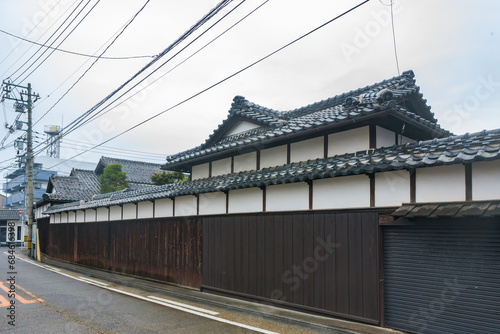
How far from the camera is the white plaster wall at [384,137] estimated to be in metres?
8.51

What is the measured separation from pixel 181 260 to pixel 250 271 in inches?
141

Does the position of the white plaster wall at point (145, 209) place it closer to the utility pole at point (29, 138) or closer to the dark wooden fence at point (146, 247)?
the dark wooden fence at point (146, 247)

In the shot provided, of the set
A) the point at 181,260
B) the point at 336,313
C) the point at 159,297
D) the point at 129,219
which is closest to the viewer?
the point at 336,313

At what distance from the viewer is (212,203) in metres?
11.5

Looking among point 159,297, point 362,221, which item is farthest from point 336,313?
point 159,297

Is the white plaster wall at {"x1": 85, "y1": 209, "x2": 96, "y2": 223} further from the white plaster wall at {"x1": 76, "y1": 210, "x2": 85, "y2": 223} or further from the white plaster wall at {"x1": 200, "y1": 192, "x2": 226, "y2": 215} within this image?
the white plaster wall at {"x1": 200, "y1": 192, "x2": 226, "y2": 215}

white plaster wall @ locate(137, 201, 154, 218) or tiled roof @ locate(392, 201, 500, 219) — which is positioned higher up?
tiled roof @ locate(392, 201, 500, 219)

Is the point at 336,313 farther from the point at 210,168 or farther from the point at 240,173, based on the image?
the point at 210,168

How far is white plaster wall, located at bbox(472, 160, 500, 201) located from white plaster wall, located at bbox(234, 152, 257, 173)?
622 cm

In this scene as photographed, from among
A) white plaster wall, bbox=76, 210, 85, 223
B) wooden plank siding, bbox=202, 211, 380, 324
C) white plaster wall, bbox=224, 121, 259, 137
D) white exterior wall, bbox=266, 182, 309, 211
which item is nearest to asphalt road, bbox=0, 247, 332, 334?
wooden plank siding, bbox=202, 211, 380, 324

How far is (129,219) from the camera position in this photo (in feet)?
51.6

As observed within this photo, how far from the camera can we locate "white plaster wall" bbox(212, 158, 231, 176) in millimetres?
12109

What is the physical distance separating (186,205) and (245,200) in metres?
3.17

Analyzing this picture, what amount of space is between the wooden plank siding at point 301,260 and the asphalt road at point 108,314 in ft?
3.39
